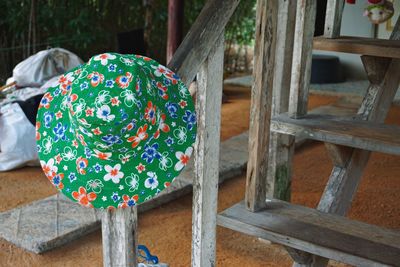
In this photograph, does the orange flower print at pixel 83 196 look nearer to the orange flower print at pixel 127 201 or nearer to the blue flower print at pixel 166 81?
the orange flower print at pixel 127 201

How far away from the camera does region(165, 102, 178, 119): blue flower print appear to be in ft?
5.47

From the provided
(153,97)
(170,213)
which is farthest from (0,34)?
(153,97)

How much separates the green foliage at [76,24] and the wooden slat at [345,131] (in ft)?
18.1

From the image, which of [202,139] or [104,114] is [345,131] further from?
[104,114]

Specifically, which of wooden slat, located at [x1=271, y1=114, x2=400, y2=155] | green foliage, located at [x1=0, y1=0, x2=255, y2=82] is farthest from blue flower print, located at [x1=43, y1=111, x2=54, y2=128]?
green foliage, located at [x1=0, y1=0, x2=255, y2=82]

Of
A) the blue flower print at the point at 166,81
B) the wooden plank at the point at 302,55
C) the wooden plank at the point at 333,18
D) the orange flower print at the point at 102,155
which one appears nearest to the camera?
the orange flower print at the point at 102,155

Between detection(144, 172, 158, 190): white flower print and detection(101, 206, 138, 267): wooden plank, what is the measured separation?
89mm

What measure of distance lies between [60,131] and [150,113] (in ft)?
0.95

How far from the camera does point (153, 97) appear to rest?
1.59 meters

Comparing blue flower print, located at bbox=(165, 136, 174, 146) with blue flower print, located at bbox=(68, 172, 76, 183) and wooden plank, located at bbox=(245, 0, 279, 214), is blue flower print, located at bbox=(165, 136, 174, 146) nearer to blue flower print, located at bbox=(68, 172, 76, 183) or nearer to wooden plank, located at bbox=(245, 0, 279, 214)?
blue flower print, located at bbox=(68, 172, 76, 183)

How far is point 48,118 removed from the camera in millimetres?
1689

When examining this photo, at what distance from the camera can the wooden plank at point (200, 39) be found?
183cm

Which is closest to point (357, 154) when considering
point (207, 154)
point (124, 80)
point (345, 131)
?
point (345, 131)

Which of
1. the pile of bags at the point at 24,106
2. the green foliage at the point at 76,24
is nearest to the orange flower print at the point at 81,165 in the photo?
the pile of bags at the point at 24,106
